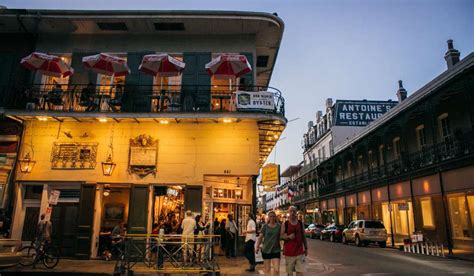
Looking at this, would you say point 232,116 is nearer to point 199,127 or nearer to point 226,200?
point 199,127

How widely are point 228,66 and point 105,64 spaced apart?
15.7 ft

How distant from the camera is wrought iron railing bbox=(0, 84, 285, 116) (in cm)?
1409

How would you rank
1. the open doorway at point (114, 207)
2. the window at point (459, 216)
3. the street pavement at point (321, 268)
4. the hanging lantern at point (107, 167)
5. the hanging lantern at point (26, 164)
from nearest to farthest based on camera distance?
the street pavement at point (321, 268) → the hanging lantern at point (107, 167) → the hanging lantern at point (26, 164) → the open doorway at point (114, 207) → the window at point (459, 216)

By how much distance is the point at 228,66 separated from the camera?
45.0 feet

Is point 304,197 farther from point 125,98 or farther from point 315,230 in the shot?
point 125,98

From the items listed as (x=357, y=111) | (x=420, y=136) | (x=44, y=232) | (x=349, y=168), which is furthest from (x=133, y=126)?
(x=357, y=111)

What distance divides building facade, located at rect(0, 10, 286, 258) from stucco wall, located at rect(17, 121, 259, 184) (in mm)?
41

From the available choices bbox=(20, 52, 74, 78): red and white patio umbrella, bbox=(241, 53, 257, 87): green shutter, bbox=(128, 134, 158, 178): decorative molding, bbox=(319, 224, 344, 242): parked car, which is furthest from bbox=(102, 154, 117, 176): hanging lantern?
bbox=(319, 224, 344, 242): parked car

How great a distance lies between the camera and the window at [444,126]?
21.1 meters

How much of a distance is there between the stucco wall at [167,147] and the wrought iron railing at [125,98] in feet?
2.34

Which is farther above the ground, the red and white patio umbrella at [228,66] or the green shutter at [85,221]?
the red and white patio umbrella at [228,66]

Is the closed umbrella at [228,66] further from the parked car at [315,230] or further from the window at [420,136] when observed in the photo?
the parked car at [315,230]

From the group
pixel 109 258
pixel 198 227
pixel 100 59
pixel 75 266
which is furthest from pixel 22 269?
pixel 100 59

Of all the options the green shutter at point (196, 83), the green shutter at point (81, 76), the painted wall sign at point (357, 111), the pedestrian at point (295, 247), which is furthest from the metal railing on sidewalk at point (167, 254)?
the painted wall sign at point (357, 111)
